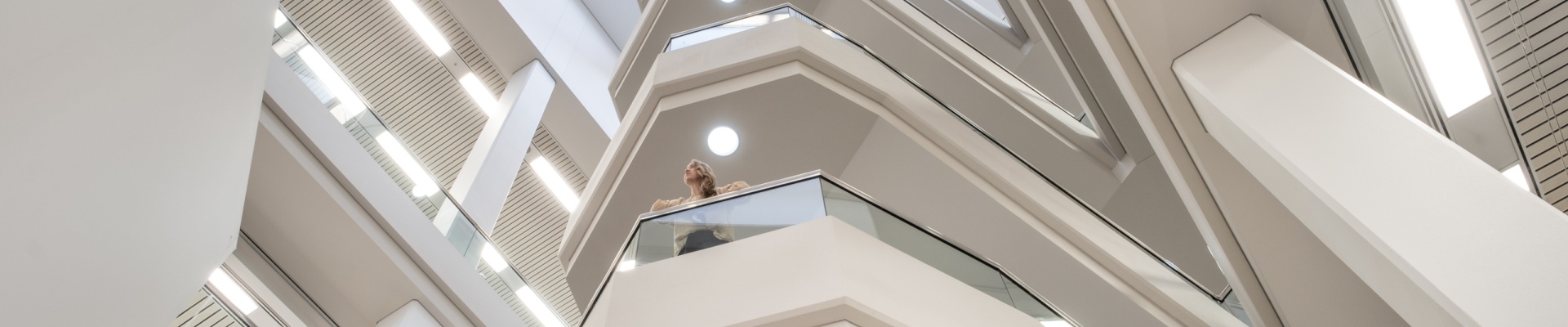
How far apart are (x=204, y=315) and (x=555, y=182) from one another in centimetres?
705

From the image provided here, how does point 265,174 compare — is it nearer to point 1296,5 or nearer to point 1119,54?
point 1119,54

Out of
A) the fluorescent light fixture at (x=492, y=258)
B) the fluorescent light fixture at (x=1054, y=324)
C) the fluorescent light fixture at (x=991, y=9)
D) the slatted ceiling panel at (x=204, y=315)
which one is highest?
the fluorescent light fixture at (x=991, y=9)

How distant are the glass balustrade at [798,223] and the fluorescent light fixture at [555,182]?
901 cm

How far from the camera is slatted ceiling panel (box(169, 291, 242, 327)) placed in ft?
21.1

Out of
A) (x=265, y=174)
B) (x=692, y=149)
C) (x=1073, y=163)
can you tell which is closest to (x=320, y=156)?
(x=265, y=174)

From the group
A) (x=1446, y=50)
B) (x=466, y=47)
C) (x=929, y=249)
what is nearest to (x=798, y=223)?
(x=929, y=249)

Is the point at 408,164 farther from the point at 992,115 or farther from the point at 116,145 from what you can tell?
the point at 116,145

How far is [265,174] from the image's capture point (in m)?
6.63

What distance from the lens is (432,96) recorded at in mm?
12367

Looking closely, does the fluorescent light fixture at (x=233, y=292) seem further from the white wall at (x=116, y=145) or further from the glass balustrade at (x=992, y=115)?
the glass balustrade at (x=992, y=115)

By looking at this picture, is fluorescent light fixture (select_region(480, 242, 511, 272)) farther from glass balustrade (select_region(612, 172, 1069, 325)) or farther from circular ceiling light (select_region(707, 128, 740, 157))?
glass balustrade (select_region(612, 172, 1069, 325))

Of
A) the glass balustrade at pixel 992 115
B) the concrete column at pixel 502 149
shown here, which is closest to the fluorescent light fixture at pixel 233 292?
the concrete column at pixel 502 149

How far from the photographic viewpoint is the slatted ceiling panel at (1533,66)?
3.66m

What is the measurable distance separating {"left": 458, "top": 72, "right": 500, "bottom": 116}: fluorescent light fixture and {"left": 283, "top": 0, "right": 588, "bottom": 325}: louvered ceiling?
0.26 feet
